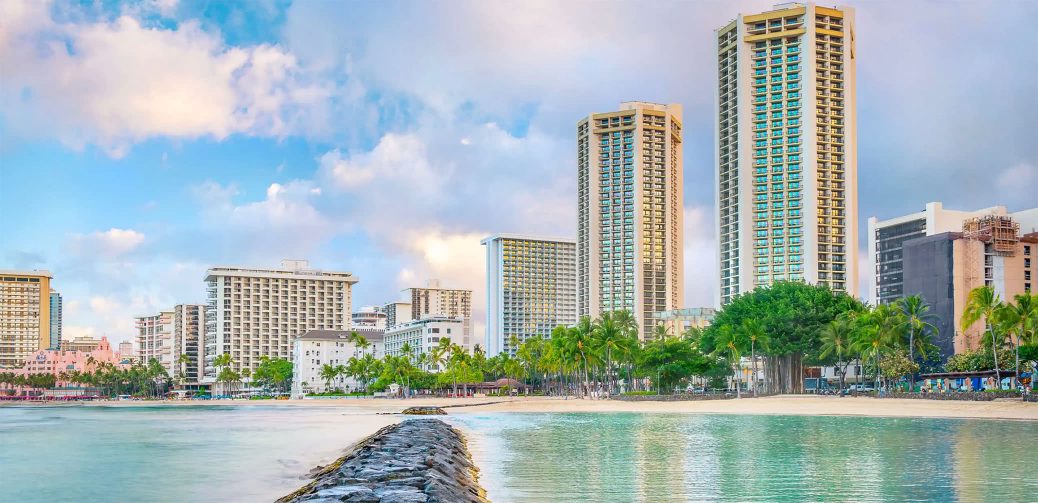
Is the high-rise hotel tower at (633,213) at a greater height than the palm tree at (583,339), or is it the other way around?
the high-rise hotel tower at (633,213)

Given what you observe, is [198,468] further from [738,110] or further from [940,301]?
[738,110]

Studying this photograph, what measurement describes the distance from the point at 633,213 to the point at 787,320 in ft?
281

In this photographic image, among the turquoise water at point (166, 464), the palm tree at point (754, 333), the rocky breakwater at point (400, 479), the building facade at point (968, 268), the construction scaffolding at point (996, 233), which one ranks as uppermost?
the construction scaffolding at point (996, 233)

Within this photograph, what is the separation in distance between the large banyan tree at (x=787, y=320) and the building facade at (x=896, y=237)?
6602cm

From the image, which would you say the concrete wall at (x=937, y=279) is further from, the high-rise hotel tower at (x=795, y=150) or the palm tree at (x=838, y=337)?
the palm tree at (x=838, y=337)

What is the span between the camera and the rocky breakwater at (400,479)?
17.8m

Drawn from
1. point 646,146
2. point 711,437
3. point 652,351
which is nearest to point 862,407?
point 711,437

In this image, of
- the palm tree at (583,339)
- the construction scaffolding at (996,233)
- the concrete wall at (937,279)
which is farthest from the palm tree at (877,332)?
the construction scaffolding at (996,233)

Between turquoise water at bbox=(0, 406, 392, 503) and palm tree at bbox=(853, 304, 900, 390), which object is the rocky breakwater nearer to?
turquoise water at bbox=(0, 406, 392, 503)

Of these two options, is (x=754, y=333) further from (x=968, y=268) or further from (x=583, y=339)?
(x=968, y=268)

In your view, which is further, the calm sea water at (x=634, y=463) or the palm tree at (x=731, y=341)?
the palm tree at (x=731, y=341)

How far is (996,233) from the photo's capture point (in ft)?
420

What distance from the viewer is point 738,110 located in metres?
149

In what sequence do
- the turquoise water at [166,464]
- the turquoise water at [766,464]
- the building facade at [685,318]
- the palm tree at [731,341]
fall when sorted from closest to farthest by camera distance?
the turquoise water at [766,464], the turquoise water at [166,464], the palm tree at [731,341], the building facade at [685,318]
